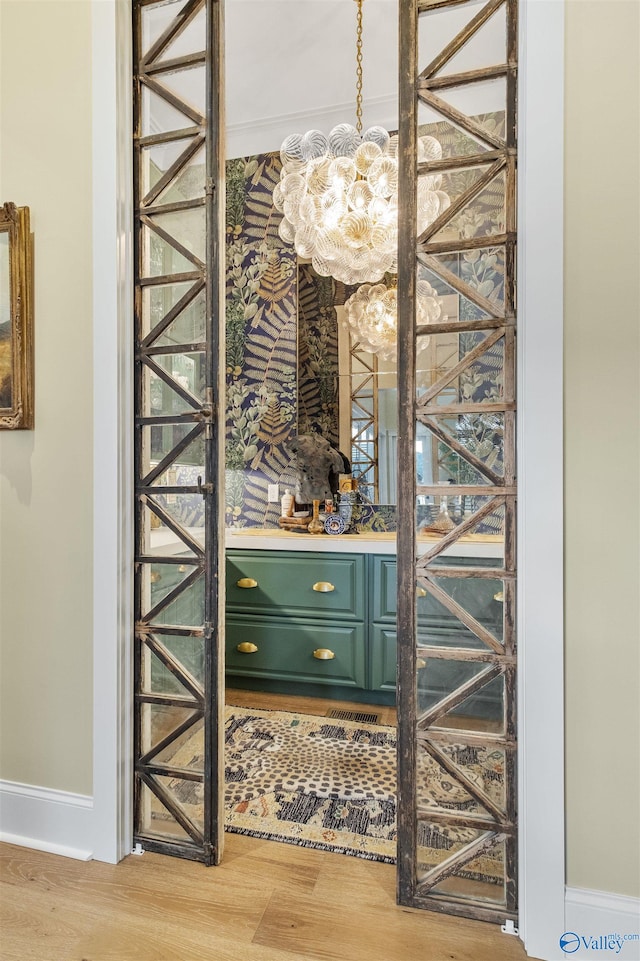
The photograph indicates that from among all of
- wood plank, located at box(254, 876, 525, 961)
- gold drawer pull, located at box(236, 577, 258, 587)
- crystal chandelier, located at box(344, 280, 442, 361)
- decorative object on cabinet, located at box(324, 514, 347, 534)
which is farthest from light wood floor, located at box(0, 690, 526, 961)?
crystal chandelier, located at box(344, 280, 442, 361)

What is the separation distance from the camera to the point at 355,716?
2627 mm

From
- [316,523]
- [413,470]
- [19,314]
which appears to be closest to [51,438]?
[19,314]

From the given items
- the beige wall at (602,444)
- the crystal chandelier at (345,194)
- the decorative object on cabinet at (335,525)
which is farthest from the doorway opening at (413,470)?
the decorative object on cabinet at (335,525)

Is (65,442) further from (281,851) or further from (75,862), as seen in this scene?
(281,851)

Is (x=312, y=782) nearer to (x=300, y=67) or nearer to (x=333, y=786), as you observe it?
(x=333, y=786)

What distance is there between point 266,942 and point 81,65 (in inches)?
105

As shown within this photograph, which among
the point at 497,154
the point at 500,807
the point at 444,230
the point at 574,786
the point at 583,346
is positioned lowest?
the point at 500,807

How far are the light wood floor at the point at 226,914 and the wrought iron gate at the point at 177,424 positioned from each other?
0.12 m

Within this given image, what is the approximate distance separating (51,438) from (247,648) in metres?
1.70

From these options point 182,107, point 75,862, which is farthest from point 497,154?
point 75,862

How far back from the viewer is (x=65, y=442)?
1679 millimetres

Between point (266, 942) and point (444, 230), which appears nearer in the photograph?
point (266, 942)

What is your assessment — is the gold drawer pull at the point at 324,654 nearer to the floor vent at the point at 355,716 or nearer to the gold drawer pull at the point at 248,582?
the floor vent at the point at 355,716

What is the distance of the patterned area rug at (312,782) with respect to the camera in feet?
5.68
